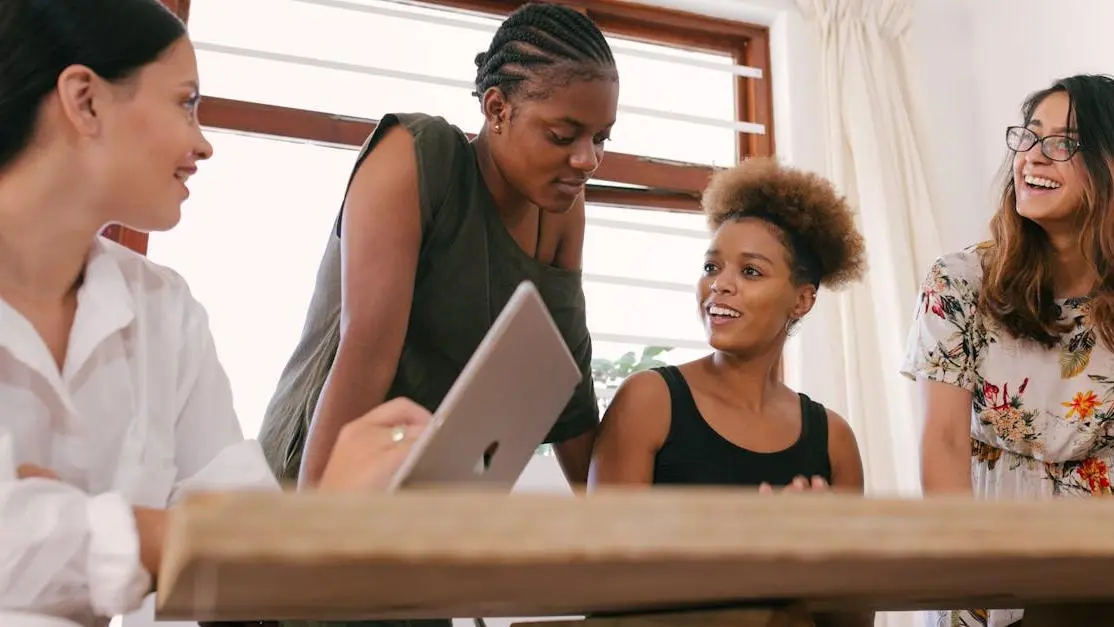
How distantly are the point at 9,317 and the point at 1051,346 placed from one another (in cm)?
137

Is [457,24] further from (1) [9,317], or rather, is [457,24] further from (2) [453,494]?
(2) [453,494]

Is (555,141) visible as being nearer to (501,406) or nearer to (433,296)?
(433,296)

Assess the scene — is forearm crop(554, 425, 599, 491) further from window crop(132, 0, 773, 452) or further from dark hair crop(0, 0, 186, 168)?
window crop(132, 0, 773, 452)

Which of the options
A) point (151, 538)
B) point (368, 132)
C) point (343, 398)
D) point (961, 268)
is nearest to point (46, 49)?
point (343, 398)

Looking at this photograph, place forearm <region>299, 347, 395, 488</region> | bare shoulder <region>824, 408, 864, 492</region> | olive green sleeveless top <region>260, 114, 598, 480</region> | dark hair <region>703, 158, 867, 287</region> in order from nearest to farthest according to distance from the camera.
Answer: forearm <region>299, 347, 395, 488</region> → olive green sleeveless top <region>260, 114, 598, 480</region> → bare shoulder <region>824, 408, 864, 492</region> → dark hair <region>703, 158, 867, 287</region>

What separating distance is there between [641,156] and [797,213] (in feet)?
4.14

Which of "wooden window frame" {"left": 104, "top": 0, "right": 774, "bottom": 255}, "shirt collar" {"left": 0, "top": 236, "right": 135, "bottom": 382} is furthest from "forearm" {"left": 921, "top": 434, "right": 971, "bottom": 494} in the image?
"wooden window frame" {"left": 104, "top": 0, "right": 774, "bottom": 255}

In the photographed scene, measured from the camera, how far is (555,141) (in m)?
1.46

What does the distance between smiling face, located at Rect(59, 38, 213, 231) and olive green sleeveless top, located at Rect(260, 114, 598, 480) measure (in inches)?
12.0

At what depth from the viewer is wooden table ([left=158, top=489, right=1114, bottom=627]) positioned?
0.37 metres

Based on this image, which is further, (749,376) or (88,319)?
(749,376)

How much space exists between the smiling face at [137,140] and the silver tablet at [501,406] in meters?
0.46

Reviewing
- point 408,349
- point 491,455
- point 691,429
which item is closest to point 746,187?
point 691,429

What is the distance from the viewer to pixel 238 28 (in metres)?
2.76
